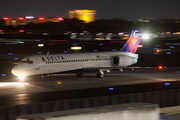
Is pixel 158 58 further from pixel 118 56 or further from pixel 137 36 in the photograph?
pixel 118 56

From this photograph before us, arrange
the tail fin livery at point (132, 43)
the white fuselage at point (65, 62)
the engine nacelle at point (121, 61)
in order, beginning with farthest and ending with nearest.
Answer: the tail fin livery at point (132, 43), the engine nacelle at point (121, 61), the white fuselage at point (65, 62)

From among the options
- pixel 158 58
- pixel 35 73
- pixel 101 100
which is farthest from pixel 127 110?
pixel 158 58

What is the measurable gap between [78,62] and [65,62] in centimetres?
177

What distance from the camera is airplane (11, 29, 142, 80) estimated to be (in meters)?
28.4

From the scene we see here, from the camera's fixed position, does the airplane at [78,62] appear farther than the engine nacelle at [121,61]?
No

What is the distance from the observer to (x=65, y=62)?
30344mm

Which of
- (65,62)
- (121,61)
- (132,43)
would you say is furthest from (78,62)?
(132,43)

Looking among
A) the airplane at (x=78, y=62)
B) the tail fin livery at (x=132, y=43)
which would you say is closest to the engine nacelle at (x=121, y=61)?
the airplane at (x=78, y=62)

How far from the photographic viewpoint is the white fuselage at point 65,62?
28344 millimetres

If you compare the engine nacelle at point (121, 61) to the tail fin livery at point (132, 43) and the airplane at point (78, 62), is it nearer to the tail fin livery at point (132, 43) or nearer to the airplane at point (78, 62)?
→ the airplane at point (78, 62)

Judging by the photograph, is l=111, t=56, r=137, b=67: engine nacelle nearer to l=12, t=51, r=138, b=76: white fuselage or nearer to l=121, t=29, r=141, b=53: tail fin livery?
l=12, t=51, r=138, b=76: white fuselage

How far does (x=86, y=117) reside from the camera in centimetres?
999

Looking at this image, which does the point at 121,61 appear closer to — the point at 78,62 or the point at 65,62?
the point at 78,62

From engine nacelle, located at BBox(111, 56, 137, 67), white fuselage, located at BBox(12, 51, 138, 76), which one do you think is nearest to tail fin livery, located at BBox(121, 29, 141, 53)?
white fuselage, located at BBox(12, 51, 138, 76)
